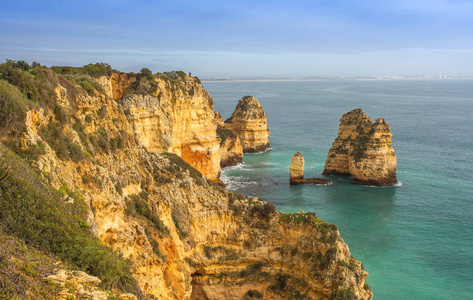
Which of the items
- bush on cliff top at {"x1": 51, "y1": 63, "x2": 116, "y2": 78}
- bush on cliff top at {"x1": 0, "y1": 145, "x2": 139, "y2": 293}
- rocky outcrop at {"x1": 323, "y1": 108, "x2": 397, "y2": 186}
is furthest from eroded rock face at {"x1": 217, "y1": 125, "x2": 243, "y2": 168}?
bush on cliff top at {"x1": 0, "y1": 145, "x2": 139, "y2": 293}

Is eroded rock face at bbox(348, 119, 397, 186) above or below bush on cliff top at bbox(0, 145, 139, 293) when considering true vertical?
below

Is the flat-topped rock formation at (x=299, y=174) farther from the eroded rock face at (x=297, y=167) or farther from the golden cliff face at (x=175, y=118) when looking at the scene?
the golden cliff face at (x=175, y=118)

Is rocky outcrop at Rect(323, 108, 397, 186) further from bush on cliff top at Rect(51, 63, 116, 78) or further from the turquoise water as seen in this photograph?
bush on cliff top at Rect(51, 63, 116, 78)

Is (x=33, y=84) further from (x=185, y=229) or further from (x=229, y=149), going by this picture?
(x=229, y=149)

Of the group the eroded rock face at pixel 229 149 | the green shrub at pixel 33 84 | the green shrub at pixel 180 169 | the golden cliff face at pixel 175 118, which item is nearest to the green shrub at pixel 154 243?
the green shrub at pixel 180 169

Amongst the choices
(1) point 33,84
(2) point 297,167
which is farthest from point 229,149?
(1) point 33,84

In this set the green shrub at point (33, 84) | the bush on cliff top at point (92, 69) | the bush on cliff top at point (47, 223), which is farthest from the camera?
the bush on cliff top at point (92, 69)

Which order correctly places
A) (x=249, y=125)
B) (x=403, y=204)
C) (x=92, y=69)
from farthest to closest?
(x=249, y=125) → (x=403, y=204) → (x=92, y=69)
